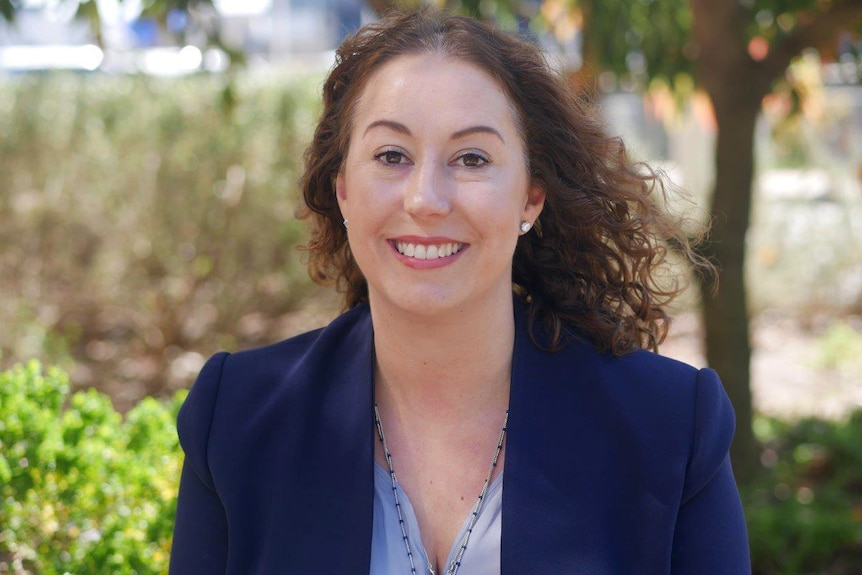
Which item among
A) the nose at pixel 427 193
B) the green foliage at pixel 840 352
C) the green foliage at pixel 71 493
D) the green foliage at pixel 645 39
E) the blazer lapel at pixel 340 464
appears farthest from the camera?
the green foliage at pixel 840 352

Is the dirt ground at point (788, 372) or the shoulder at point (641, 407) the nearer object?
the shoulder at point (641, 407)

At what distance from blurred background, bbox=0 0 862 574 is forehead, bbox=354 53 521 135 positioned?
31 centimetres

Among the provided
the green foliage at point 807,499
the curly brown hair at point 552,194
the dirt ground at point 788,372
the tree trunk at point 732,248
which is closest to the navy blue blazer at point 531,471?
the curly brown hair at point 552,194

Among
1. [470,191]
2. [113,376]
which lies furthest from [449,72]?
[113,376]

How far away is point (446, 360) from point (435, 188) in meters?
0.38

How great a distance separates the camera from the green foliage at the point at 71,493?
7.90 ft

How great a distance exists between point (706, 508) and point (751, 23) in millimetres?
2892

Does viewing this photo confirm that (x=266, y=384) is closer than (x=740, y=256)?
Yes


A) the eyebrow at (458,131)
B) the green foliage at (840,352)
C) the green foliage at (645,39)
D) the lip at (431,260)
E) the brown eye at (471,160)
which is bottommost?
the lip at (431,260)

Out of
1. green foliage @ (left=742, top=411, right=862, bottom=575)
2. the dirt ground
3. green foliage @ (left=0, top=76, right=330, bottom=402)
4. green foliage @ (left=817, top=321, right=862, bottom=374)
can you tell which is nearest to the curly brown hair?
green foliage @ (left=742, top=411, right=862, bottom=575)

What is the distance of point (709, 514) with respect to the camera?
2020 millimetres

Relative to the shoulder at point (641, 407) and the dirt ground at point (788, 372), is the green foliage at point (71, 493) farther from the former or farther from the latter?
the dirt ground at point (788, 372)

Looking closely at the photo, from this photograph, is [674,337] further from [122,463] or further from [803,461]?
[122,463]

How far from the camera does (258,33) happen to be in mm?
22406
